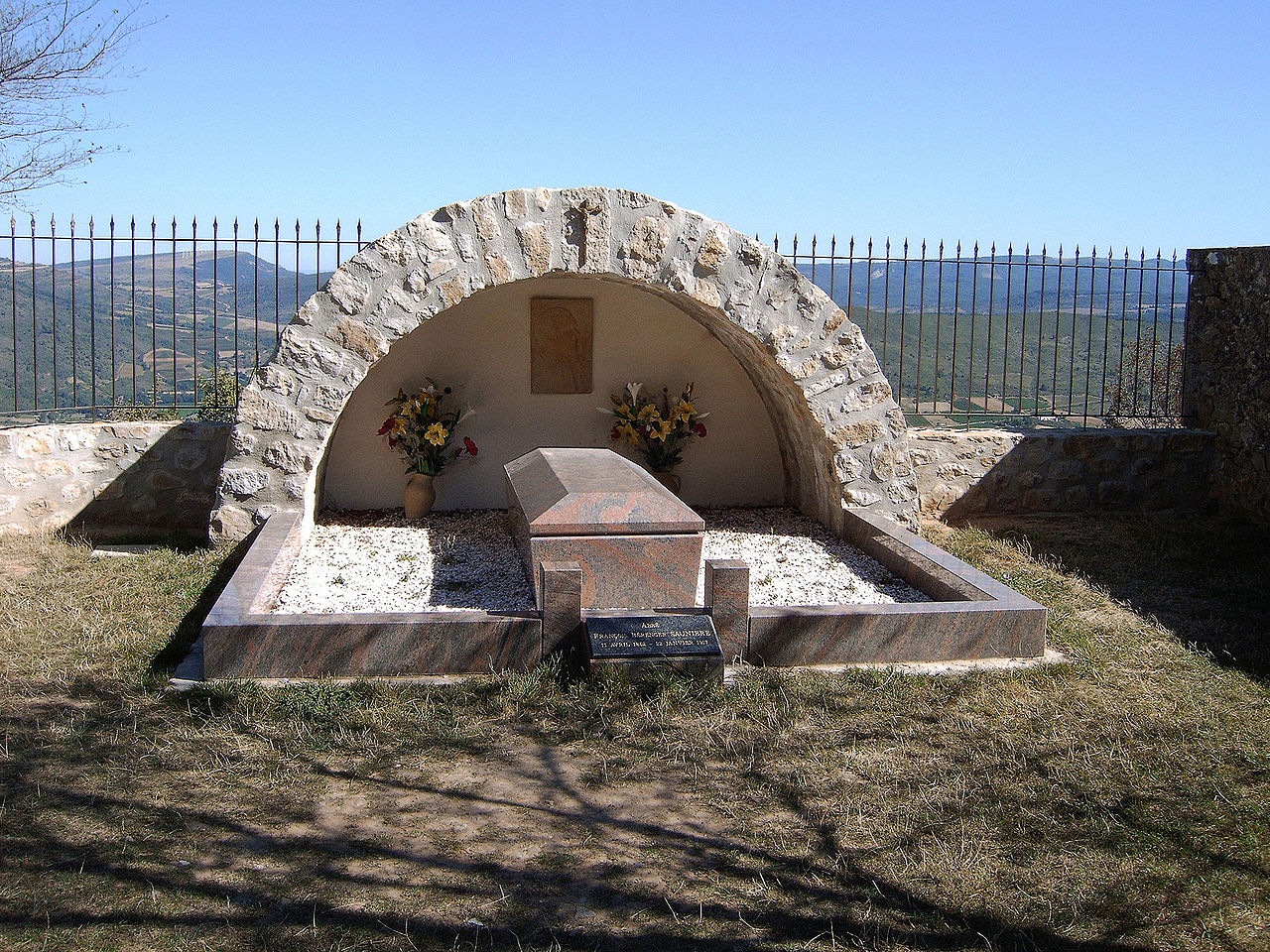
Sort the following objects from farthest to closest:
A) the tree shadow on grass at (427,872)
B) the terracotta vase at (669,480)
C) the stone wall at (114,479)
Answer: the terracotta vase at (669,480) < the stone wall at (114,479) < the tree shadow on grass at (427,872)

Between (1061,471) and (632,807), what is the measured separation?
6.25 metres

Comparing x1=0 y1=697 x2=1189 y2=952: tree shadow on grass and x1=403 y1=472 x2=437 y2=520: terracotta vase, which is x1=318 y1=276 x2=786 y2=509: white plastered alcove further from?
x1=0 y1=697 x2=1189 y2=952: tree shadow on grass

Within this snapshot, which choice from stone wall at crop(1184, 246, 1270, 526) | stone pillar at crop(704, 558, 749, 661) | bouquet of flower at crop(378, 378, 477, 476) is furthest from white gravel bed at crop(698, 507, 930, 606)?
stone wall at crop(1184, 246, 1270, 526)

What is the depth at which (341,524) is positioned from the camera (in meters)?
7.63

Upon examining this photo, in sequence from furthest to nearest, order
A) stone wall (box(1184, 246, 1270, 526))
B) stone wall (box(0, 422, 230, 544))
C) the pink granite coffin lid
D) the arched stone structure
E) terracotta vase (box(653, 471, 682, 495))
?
terracotta vase (box(653, 471, 682, 495))
stone wall (box(1184, 246, 1270, 526))
stone wall (box(0, 422, 230, 544))
the arched stone structure
the pink granite coffin lid

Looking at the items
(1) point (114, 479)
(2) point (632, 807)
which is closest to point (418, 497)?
(1) point (114, 479)

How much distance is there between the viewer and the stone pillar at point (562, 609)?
4668mm

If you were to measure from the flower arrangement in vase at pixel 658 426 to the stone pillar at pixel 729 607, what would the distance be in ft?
11.3

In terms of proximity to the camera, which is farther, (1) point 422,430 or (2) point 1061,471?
(2) point 1061,471

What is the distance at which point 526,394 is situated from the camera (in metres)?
8.44

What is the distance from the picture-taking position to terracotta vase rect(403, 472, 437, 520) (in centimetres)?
795

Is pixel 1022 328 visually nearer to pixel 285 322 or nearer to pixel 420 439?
pixel 420 439

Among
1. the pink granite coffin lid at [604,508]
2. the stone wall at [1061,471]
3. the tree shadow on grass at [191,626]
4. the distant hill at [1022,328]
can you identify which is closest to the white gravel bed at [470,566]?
the tree shadow on grass at [191,626]

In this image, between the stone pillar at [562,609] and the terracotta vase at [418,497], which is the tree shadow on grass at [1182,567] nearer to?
the stone pillar at [562,609]
